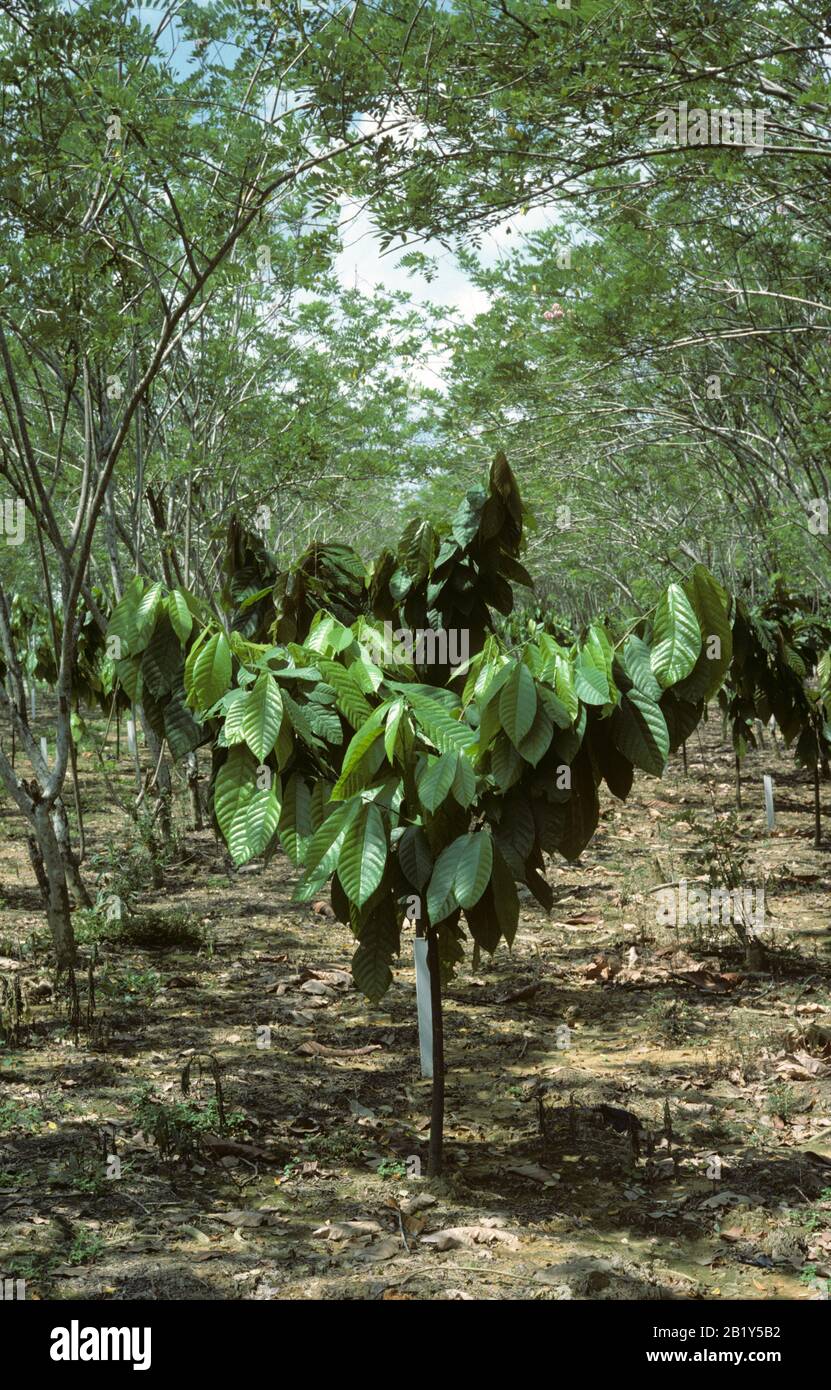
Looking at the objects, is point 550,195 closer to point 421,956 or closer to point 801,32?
point 801,32

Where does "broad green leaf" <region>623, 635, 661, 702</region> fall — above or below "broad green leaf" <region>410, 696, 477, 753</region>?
above

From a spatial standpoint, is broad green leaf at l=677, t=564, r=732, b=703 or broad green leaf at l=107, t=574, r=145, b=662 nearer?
broad green leaf at l=677, t=564, r=732, b=703

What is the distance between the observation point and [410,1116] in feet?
12.9

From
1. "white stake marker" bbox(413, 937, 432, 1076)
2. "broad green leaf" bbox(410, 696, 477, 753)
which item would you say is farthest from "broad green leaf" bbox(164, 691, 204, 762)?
"white stake marker" bbox(413, 937, 432, 1076)

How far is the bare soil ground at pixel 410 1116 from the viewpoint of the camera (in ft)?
9.36

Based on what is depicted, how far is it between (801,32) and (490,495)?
431 centimetres

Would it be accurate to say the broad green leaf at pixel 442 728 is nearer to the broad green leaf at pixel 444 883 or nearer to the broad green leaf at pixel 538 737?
the broad green leaf at pixel 538 737

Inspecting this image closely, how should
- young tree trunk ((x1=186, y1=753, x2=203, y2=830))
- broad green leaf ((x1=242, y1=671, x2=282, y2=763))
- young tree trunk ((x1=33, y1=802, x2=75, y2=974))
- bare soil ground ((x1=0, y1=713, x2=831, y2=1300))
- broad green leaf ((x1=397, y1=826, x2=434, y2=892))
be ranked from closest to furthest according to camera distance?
broad green leaf ((x1=242, y1=671, x2=282, y2=763)) → broad green leaf ((x1=397, y1=826, x2=434, y2=892)) → bare soil ground ((x1=0, y1=713, x2=831, y2=1300)) → young tree trunk ((x1=33, y1=802, x2=75, y2=974)) → young tree trunk ((x1=186, y1=753, x2=203, y2=830))

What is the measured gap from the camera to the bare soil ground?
2854 millimetres

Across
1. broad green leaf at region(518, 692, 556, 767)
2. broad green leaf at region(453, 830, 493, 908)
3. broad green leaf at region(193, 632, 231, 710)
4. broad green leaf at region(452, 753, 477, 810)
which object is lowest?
broad green leaf at region(453, 830, 493, 908)

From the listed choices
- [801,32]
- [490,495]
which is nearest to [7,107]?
[490,495]

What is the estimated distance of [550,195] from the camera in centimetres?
601

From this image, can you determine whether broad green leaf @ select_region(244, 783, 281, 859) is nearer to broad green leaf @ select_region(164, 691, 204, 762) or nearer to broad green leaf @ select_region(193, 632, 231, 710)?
broad green leaf @ select_region(193, 632, 231, 710)
